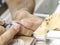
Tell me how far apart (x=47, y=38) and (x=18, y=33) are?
10.1 inches

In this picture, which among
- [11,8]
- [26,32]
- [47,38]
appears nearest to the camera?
[47,38]

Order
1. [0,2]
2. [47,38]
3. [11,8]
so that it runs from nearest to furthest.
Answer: [47,38], [11,8], [0,2]

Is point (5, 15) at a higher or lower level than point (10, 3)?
lower

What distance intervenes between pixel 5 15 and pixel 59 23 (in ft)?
3.23

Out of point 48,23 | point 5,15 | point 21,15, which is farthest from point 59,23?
point 5,15

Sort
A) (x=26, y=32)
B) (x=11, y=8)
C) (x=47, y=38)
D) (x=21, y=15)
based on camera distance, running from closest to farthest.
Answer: (x=47, y=38)
(x=26, y=32)
(x=21, y=15)
(x=11, y=8)

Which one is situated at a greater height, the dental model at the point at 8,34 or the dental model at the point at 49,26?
the dental model at the point at 49,26

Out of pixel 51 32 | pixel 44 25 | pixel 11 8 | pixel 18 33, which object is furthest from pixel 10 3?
pixel 51 32

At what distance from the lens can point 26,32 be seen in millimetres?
792

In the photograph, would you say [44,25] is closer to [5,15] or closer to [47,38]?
[47,38]

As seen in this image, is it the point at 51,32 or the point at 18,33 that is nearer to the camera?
the point at 51,32

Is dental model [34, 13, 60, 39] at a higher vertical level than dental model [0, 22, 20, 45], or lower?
higher

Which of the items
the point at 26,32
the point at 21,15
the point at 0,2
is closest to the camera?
the point at 26,32

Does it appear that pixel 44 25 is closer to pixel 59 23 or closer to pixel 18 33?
pixel 59 23
